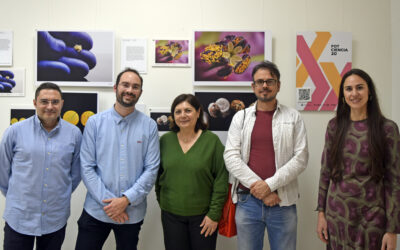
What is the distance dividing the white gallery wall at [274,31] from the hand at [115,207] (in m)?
0.72

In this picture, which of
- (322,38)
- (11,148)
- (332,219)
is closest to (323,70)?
(322,38)

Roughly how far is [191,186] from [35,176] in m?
1.03

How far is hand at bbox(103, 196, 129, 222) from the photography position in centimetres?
168

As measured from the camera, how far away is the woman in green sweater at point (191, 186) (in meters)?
1.74

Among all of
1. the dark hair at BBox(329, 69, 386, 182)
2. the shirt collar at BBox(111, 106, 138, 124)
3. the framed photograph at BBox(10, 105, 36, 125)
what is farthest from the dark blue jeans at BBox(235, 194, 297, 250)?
the framed photograph at BBox(10, 105, 36, 125)

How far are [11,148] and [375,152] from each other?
7.45ft

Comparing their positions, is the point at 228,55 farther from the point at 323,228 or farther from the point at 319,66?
the point at 323,228

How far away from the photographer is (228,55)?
2385mm

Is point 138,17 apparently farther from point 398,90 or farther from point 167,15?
point 398,90

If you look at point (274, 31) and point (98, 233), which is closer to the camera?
point (98, 233)

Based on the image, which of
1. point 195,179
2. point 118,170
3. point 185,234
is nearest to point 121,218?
point 118,170

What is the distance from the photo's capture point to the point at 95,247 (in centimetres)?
177

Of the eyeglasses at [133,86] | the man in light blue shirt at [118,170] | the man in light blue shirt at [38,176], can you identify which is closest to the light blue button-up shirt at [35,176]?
the man in light blue shirt at [38,176]

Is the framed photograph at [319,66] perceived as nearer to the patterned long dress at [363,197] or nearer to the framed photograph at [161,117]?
the patterned long dress at [363,197]
